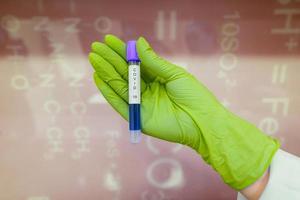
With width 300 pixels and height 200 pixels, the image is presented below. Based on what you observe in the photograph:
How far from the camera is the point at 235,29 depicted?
741 mm

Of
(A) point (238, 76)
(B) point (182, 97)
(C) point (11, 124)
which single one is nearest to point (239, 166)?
(B) point (182, 97)

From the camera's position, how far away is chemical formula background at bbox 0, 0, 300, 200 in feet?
2.35

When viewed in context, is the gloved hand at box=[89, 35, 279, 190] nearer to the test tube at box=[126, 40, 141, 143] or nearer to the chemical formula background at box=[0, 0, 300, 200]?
the test tube at box=[126, 40, 141, 143]

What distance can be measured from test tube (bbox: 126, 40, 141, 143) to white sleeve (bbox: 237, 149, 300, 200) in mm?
302

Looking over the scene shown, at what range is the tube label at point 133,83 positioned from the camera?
547mm

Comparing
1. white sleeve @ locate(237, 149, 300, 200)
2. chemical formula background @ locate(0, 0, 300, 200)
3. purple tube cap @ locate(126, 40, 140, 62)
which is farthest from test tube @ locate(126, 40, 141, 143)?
white sleeve @ locate(237, 149, 300, 200)

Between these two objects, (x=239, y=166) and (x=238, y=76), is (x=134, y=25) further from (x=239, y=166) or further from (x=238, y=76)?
(x=239, y=166)

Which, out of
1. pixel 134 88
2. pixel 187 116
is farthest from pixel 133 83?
pixel 187 116

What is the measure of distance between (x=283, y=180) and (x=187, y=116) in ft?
0.78

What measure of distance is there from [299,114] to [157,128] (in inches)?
19.6

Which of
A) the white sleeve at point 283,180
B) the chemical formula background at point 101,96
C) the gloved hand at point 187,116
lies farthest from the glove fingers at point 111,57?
the white sleeve at point 283,180

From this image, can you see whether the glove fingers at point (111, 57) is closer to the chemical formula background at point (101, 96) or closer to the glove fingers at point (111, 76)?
the glove fingers at point (111, 76)

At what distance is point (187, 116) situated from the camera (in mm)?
583

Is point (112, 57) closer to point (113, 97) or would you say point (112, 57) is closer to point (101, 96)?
point (113, 97)
